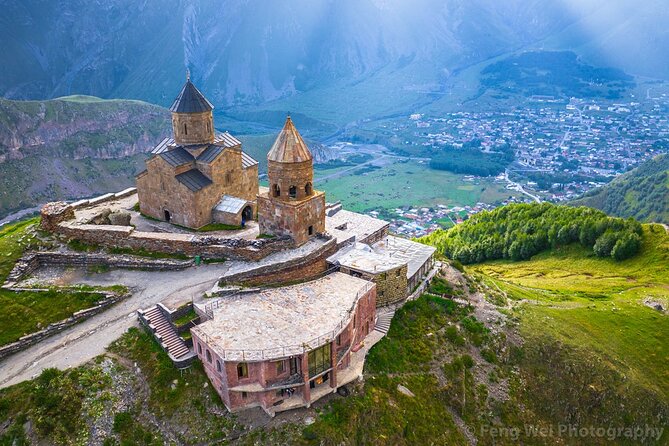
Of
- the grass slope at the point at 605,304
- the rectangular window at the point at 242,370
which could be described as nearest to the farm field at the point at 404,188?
the grass slope at the point at 605,304

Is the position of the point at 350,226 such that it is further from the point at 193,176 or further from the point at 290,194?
the point at 193,176

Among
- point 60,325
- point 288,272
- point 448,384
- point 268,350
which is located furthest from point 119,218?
point 448,384

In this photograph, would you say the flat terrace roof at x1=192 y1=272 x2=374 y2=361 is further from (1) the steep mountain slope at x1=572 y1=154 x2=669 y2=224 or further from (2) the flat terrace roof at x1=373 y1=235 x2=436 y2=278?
(1) the steep mountain slope at x1=572 y1=154 x2=669 y2=224

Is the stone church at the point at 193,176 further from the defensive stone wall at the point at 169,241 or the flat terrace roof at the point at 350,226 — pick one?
the flat terrace roof at the point at 350,226

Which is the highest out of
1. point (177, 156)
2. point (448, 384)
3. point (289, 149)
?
point (289, 149)

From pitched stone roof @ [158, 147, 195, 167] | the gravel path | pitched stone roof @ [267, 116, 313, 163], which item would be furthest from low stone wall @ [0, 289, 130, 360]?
pitched stone roof @ [267, 116, 313, 163]

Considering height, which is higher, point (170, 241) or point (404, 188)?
point (170, 241)

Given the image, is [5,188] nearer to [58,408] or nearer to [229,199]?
[229,199]
